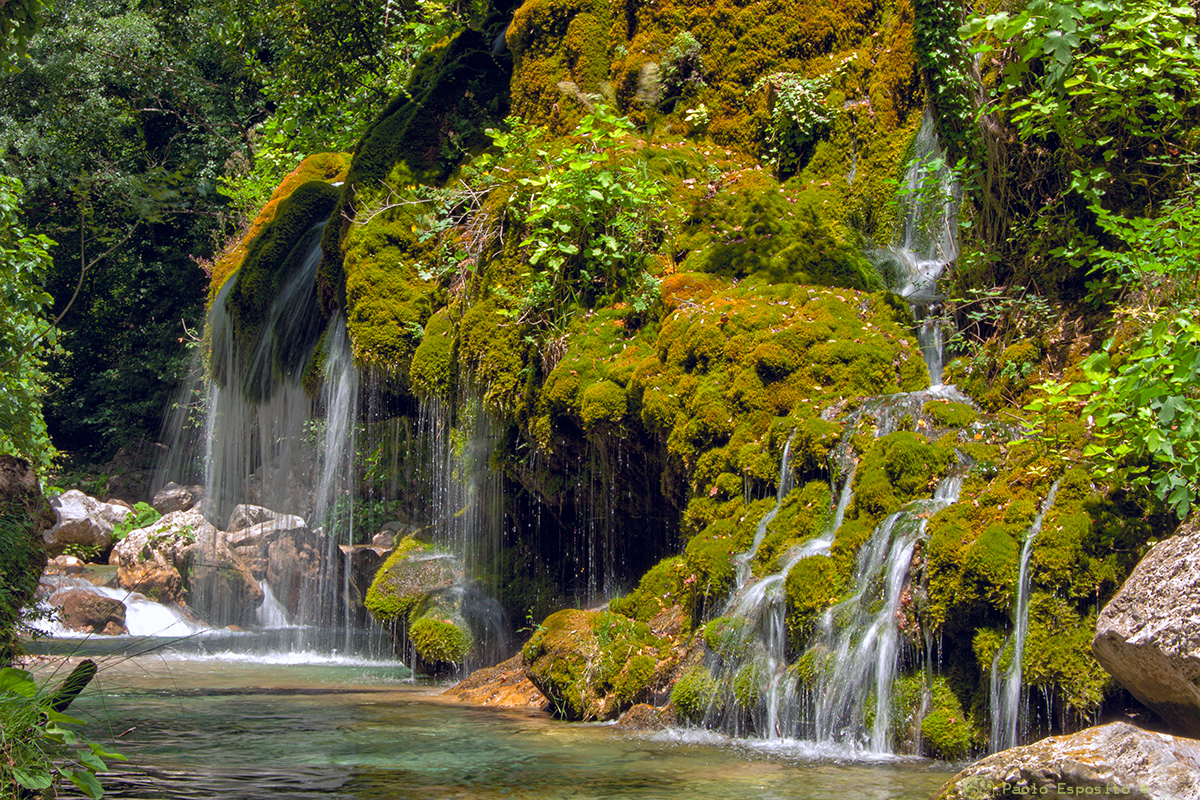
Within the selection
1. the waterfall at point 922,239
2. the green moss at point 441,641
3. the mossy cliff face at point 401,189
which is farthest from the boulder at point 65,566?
the waterfall at point 922,239

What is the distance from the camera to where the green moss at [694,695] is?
6852mm

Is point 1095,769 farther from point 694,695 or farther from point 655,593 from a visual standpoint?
point 655,593

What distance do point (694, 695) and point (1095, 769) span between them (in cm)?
328

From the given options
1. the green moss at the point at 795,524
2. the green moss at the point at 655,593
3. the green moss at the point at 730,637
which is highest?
the green moss at the point at 795,524

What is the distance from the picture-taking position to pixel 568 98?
37.7 feet

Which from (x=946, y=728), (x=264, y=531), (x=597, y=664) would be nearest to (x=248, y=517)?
(x=264, y=531)

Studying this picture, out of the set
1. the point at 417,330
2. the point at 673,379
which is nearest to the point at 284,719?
the point at 673,379

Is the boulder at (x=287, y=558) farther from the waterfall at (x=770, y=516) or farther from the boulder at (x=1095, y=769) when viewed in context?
the boulder at (x=1095, y=769)

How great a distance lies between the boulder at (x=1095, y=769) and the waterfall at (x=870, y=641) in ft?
5.85

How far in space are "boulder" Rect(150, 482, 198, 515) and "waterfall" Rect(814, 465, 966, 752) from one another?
20.9 meters

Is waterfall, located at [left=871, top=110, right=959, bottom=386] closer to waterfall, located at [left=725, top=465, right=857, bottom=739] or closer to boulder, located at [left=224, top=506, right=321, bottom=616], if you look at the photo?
waterfall, located at [left=725, top=465, right=857, bottom=739]

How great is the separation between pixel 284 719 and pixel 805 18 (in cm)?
873

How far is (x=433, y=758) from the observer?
6.13 m

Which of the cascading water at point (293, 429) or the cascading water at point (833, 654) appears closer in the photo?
the cascading water at point (833, 654)
